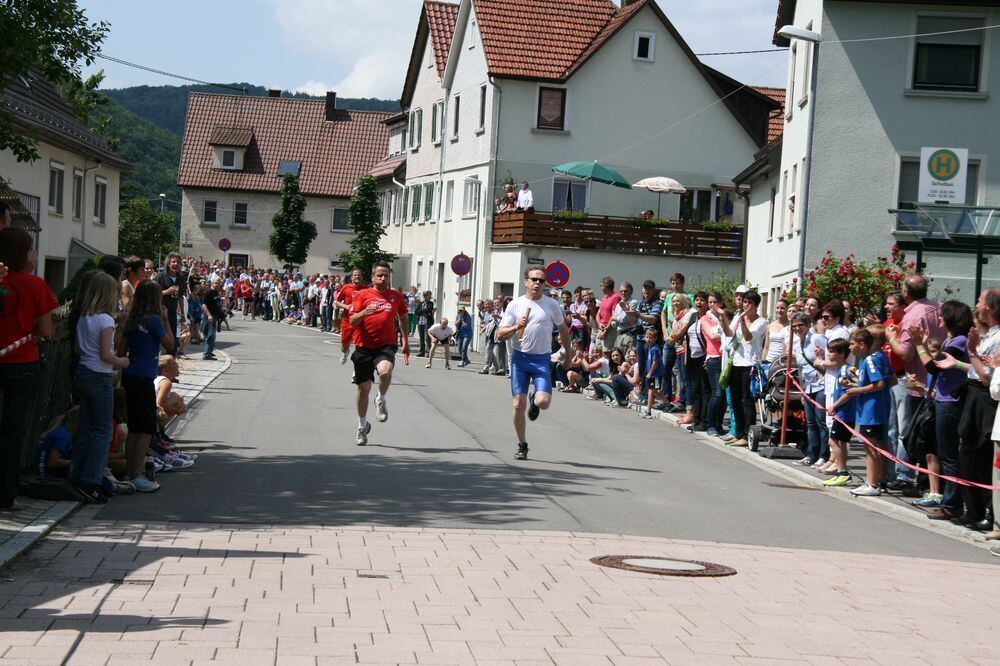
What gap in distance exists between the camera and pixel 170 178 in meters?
124

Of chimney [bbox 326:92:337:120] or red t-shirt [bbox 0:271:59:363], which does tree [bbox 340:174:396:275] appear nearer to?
chimney [bbox 326:92:337:120]

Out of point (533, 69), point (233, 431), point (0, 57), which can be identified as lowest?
point (233, 431)

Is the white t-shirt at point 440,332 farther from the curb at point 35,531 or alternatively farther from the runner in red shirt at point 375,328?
the curb at point 35,531

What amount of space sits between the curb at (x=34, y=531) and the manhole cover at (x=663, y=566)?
357 centimetres

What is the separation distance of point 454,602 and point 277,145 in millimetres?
83614

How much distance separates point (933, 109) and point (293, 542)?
77.5 ft

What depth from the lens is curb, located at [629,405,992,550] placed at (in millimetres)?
11555

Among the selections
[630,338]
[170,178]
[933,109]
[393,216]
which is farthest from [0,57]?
[170,178]

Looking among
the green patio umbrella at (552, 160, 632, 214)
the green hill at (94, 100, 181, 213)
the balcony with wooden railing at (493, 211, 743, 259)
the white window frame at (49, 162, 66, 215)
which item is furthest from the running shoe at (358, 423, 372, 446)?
the green hill at (94, 100, 181, 213)

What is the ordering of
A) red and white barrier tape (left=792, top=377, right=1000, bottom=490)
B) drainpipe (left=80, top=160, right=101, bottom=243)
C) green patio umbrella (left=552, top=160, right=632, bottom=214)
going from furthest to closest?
green patio umbrella (left=552, top=160, right=632, bottom=214) → drainpipe (left=80, top=160, right=101, bottom=243) → red and white barrier tape (left=792, top=377, right=1000, bottom=490)

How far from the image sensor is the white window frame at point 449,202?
51469 millimetres

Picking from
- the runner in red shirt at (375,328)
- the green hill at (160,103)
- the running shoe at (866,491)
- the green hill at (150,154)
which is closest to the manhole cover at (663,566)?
the running shoe at (866,491)

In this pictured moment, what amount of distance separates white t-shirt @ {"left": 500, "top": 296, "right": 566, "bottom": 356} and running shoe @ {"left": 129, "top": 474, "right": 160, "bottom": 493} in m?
4.76

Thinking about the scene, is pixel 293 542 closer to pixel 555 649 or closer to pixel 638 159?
pixel 555 649
